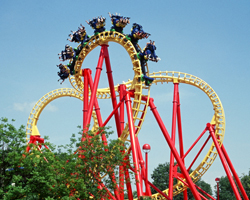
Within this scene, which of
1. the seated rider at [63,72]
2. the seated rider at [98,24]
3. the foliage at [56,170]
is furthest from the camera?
the seated rider at [63,72]

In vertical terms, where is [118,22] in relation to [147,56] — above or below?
above

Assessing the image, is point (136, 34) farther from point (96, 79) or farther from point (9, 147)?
point (9, 147)

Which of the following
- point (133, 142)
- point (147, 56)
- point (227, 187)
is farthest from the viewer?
point (227, 187)

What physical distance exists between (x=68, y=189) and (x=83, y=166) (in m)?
0.83

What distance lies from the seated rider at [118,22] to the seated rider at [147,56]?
139cm

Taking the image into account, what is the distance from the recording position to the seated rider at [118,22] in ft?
55.6

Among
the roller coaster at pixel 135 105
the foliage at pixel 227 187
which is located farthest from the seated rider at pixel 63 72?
the foliage at pixel 227 187

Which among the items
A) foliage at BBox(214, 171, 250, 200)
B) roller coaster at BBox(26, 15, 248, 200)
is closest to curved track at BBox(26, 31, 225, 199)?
roller coaster at BBox(26, 15, 248, 200)

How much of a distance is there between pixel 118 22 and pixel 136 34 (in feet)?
3.03

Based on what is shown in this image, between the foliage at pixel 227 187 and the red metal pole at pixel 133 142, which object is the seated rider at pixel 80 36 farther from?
the foliage at pixel 227 187

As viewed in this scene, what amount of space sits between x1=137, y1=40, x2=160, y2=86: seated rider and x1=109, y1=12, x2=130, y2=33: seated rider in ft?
4.55

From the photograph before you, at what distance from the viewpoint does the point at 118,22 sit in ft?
55.6

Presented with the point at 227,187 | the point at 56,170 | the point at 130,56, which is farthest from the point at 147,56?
the point at 227,187

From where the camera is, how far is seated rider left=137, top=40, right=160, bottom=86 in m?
16.4
